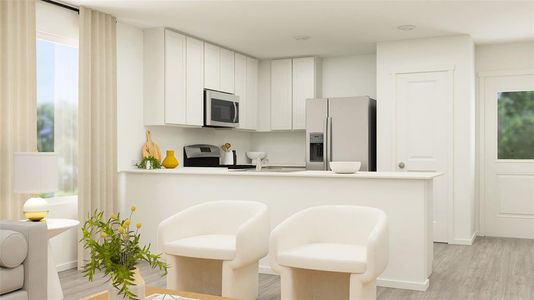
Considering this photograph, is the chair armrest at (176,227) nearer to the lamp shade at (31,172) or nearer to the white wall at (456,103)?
the lamp shade at (31,172)

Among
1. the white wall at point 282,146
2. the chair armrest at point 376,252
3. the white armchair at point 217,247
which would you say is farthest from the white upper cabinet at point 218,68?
the chair armrest at point 376,252

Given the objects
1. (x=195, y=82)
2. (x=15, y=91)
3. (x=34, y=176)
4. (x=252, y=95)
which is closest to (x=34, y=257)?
(x=34, y=176)

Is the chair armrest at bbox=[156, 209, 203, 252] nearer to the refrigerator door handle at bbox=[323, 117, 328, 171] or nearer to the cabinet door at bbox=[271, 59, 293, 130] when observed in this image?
the refrigerator door handle at bbox=[323, 117, 328, 171]

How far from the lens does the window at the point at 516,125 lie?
6355mm

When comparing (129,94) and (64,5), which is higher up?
(64,5)

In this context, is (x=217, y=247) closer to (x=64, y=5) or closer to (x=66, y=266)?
(x=66, y=266)

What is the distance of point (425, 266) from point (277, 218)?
1.27 meters

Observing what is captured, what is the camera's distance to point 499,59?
21.1ft

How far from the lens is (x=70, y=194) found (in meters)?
4.74

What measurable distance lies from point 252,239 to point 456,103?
3.66 m

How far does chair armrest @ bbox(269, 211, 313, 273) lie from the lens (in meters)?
3.12

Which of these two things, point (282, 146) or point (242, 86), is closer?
point (242, 86)

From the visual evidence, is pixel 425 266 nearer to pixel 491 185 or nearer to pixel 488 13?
pixel 488 13

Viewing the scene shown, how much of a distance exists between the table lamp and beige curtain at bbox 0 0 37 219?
1.59 feet
